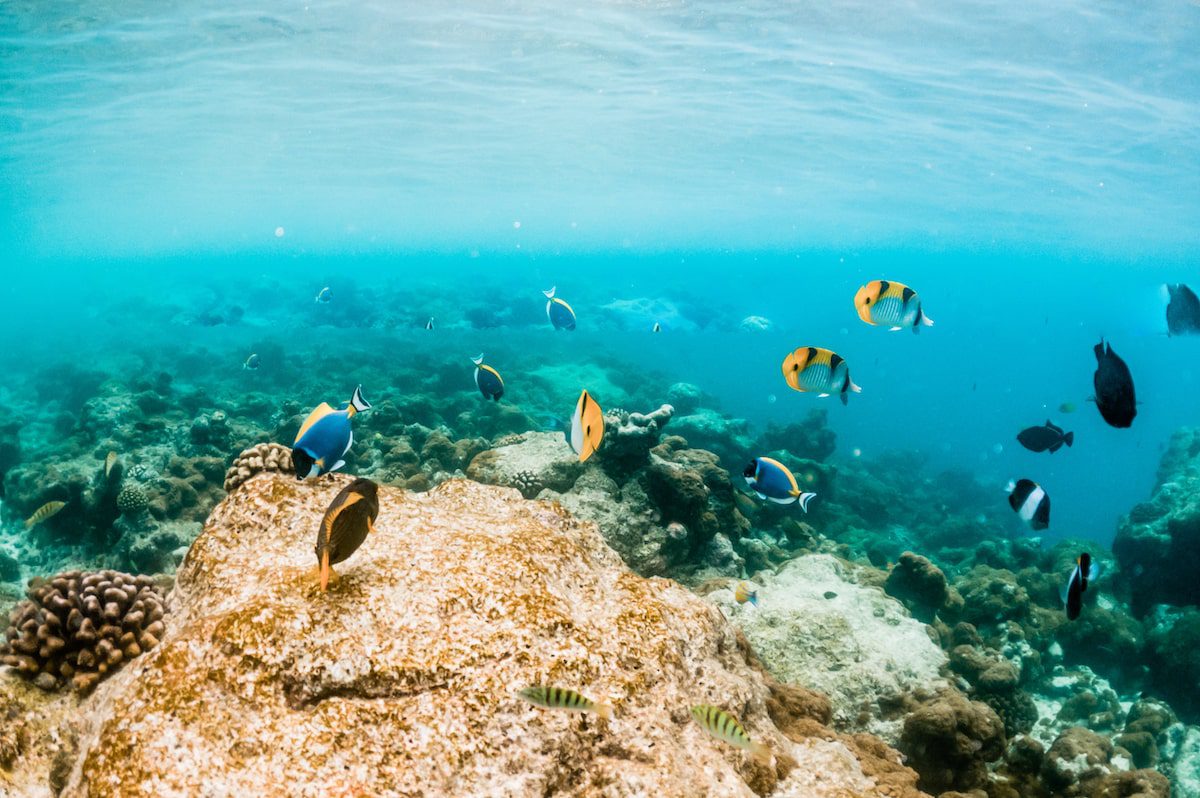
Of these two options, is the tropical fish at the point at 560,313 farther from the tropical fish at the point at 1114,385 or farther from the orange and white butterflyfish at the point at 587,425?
the tropical fish at the point at 1114,385

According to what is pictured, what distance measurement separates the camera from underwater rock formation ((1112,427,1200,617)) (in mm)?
11828

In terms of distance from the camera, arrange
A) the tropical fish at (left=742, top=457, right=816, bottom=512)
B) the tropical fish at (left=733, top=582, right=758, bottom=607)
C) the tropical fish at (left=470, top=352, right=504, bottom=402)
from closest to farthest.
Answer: the tropical fish at (left=742, top=457, right=816, bottom=512) < the tropical fish at (left=733, top=582, right=758, bottom=607) < the tropical fish at (left=470, top=352, right=504, bottom=402)

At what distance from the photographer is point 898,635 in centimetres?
766

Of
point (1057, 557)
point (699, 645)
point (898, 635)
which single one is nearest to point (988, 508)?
point (1057, 557)

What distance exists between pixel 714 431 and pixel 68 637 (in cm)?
1583

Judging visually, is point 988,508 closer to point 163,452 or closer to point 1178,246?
point 163,452

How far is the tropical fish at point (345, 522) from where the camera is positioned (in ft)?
9.71

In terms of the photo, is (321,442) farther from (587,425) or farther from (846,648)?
(846,648)

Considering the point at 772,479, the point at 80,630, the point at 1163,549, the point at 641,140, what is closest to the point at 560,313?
the point at 772,479

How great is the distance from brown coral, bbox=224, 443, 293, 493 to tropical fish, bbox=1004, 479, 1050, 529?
256 inches

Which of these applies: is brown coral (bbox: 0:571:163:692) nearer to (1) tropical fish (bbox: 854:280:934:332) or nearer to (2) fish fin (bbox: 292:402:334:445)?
(2) fish fin (bbox: 292:402:334:445)

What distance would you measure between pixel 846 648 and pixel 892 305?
382 centimetres

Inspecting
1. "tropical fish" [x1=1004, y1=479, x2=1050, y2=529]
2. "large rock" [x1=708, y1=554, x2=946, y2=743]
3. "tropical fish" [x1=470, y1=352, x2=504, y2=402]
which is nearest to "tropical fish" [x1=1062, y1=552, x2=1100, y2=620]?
"tropical fish" [x1=1004, y1=479, x2=1050, y2=529]

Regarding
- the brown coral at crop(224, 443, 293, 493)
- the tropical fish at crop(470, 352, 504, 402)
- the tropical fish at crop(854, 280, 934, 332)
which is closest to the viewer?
the tropical fish at crop(854, 280, 934, 332)
